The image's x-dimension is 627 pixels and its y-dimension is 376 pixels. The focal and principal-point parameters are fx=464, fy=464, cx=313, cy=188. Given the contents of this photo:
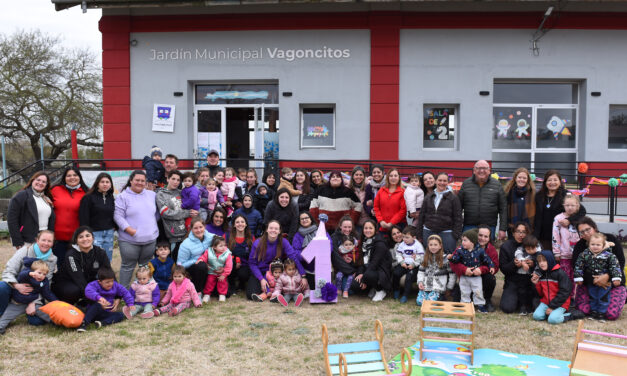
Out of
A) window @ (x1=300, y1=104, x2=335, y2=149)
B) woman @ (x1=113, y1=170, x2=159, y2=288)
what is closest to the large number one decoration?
woman @ (x1=113, y1=170, x2=159, y2=288)

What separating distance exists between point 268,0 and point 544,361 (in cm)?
1001

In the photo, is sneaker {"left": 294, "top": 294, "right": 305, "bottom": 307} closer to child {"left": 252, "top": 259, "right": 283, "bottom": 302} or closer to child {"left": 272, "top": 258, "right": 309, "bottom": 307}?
child {"left": 272, "top": 258, "right": 309, "bottom": 307}

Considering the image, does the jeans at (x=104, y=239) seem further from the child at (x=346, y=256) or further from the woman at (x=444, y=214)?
the woman at (x=444, y=214)

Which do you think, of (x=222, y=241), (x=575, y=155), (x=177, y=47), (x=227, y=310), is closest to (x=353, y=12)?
(x=177, y=47)

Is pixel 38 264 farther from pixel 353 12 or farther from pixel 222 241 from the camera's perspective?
pixel 353 12

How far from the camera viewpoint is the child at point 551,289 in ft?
18.0

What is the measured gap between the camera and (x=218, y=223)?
22.7 ft

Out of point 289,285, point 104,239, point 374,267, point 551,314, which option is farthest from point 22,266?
point 551,314

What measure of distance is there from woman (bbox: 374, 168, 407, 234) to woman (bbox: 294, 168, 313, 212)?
1162 mm

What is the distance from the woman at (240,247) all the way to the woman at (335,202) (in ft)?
3.85

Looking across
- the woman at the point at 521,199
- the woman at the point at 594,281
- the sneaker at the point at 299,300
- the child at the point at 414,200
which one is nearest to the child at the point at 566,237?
the woman at the point at 594,281

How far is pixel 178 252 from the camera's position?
21.0 feet

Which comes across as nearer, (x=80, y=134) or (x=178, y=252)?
(x=178, y=252)

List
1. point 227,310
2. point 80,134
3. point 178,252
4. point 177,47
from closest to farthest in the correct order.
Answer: point 227,310 < point 178,252 < point 177,47 < point 80,134
